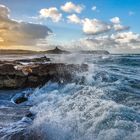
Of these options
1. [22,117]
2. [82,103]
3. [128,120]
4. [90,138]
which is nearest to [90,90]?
[82,103]

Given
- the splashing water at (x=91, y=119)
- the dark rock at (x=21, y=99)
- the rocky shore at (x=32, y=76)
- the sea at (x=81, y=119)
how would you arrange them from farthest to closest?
the rocky shore at (x=32, y=76), the dark rock at (x=21, y=99), the sea at (x=81, y=119), the splashing water at (x=91, y=119)

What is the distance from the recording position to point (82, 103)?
10609mm

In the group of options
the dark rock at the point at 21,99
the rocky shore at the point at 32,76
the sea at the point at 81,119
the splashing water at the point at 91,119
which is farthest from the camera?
the rocky shore at the point at 32,76

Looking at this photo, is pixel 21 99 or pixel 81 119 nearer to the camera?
pixel 81 119

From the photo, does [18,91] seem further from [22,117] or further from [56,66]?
[22,117]

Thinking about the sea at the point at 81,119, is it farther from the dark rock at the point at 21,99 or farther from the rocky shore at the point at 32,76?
the rocky shore at the point at 32,76

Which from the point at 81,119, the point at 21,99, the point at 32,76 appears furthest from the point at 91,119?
the point at 32,76

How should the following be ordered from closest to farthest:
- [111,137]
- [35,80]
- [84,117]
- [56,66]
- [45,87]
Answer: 1. [111,137]
2. [84,117]
3. [45,87]
4. [35,80]
5. [56,66]

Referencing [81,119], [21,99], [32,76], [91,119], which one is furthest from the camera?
[32,76]

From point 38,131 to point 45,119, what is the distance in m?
0.80

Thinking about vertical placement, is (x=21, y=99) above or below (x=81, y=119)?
below

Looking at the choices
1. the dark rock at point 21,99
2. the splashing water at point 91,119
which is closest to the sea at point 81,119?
the splashing water at point 91,119

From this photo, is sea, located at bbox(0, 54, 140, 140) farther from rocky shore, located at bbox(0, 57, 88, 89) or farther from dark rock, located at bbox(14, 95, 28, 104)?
rocky shore, located at bbox(0, 57, 88, 89)

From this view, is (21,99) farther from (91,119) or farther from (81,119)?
(91,119)
